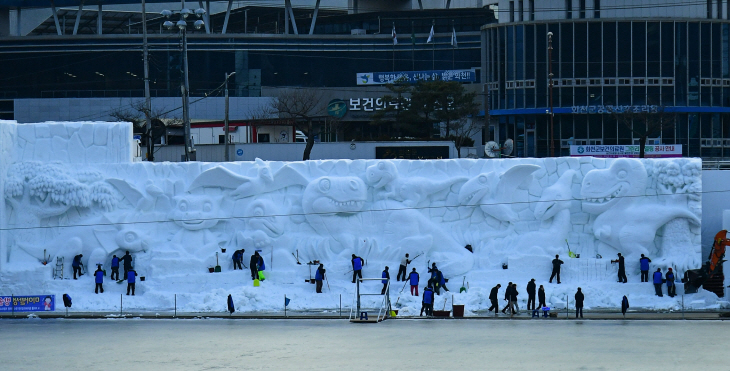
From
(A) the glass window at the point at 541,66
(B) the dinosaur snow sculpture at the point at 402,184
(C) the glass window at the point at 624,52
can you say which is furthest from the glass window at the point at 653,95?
(B) the dinosaur snow sculpture at the point at 402,184

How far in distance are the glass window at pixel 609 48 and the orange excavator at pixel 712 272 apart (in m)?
24.0

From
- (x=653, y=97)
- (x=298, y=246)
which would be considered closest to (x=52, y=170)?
(x=298, y=246)

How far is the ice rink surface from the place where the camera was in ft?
69.8

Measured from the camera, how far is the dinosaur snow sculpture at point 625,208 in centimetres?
3064

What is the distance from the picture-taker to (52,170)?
32062mm

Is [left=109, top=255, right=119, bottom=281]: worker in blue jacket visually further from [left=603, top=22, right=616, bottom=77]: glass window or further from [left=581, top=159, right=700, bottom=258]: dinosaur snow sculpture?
[left=603, top=22, right=616, bottom=77]: glass window

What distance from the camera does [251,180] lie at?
3194cm

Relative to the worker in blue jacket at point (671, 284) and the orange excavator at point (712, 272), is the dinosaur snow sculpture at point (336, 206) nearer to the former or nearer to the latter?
the worker in blue jacket at point (671, 284)

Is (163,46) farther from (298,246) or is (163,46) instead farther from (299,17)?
(298,246)

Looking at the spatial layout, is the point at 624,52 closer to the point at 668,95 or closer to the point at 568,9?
the point at 668,95

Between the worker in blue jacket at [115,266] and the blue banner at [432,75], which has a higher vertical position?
the blue banner at [432,75]

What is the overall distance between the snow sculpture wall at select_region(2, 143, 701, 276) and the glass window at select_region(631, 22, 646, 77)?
23.4 m

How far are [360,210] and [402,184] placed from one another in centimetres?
153

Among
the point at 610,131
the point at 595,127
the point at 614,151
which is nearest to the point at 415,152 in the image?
the point at 614,151
